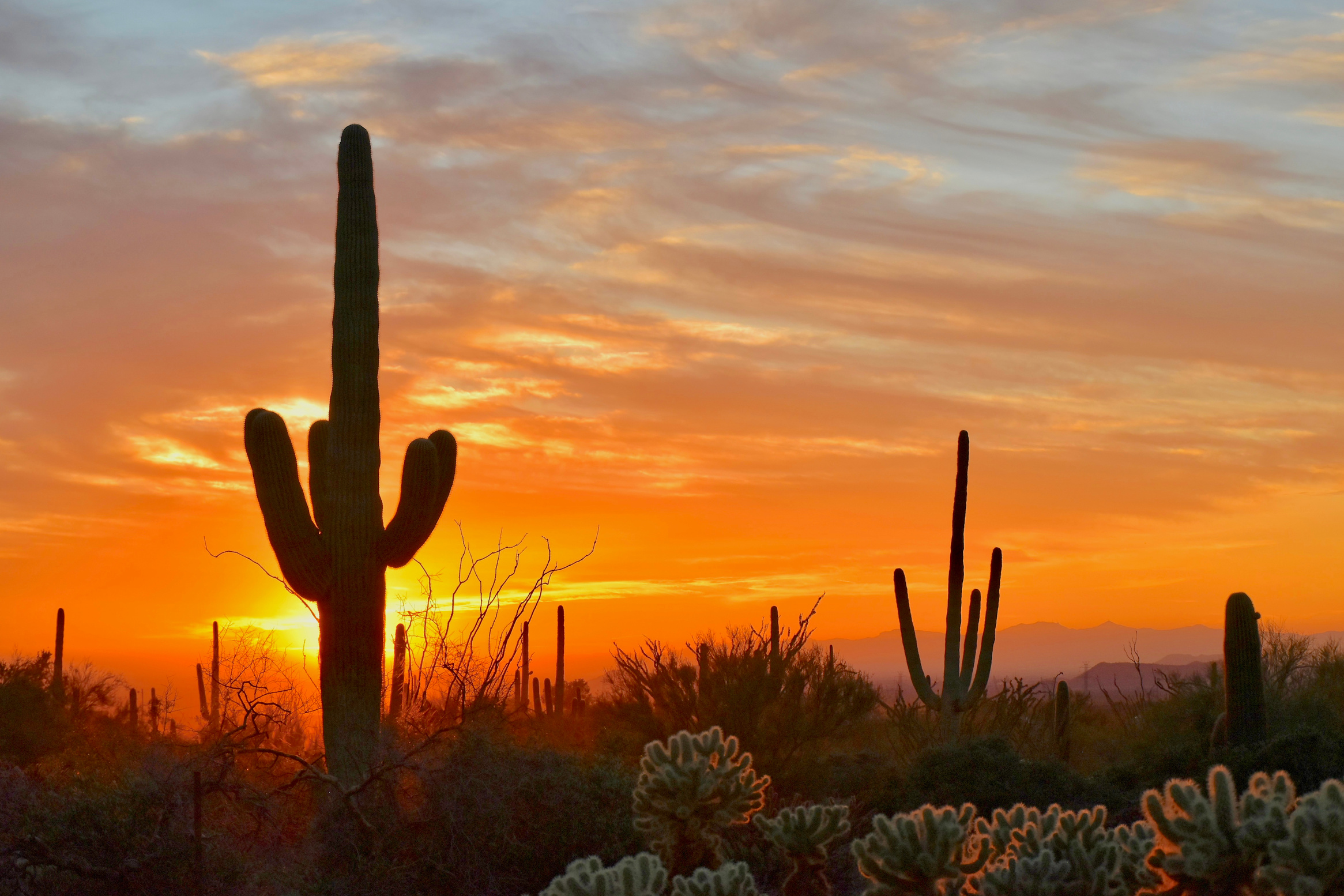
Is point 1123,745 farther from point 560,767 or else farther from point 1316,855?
point 1316,855

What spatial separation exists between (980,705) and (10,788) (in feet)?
51.2

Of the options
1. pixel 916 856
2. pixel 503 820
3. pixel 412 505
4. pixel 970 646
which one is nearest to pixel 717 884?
pixel 916 856

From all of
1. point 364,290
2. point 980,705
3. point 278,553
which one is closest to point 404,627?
point 278,553

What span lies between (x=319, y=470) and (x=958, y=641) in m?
11.0

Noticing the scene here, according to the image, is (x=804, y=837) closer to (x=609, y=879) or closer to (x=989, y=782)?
(x=609, y=879)

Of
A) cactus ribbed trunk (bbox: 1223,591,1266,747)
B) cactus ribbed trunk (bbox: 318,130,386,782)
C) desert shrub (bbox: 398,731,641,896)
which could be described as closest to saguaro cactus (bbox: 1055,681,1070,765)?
cactus ribbed trunk (bbox: 1223,591,1266,747)

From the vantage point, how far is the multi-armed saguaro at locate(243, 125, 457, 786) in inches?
561

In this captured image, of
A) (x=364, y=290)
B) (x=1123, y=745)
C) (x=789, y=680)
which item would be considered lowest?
(x=1123, y=745)

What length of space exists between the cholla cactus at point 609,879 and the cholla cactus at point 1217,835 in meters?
2.03

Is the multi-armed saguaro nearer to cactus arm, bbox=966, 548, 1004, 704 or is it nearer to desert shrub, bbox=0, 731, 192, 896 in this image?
desert shrub, bbox=0, 731, 192, 896

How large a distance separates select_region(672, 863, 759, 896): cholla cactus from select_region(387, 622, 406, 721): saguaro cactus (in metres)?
10.4

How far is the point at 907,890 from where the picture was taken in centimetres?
570

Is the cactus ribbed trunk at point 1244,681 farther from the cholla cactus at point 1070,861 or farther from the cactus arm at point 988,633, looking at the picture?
the cholla cactus at point 1070,861

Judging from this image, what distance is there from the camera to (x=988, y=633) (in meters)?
21.6
